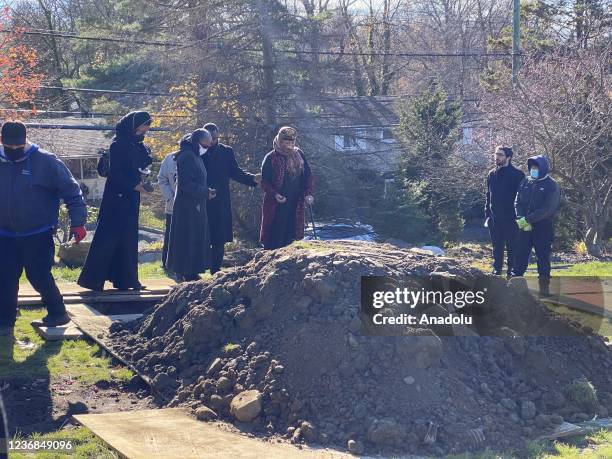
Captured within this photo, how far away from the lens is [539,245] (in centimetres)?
1072

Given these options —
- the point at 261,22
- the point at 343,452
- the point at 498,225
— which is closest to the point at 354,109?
the point at 261,22

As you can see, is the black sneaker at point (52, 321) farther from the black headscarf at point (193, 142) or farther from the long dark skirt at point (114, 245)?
the black headscarf at point (193, 142)

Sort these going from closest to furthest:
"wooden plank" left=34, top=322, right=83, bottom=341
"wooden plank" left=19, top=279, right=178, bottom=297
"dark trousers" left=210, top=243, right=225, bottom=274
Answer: "wooden plank" left=34, top=322, right=83, bottom=341 < "wooden plank" left=19, top=279, right=178, bottom=297 < "dark trousers" left=210, top=243, right=225, bottom=274

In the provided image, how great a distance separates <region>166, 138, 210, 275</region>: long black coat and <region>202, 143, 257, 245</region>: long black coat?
792mm

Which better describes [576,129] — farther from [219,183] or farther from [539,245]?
[219,183]

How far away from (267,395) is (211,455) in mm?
801

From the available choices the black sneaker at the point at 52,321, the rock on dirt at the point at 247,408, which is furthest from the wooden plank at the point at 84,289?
the rock on dirt at the point at 247,408

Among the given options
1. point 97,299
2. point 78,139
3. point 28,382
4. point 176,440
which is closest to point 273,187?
point 97,299

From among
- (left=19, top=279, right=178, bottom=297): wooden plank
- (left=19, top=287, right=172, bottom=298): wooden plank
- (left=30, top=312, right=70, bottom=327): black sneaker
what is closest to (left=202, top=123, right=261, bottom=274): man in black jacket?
(left=19, top=279, right=178, bottom=297): wooden plank

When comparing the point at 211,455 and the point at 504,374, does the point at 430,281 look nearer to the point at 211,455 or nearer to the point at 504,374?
the point at 504,374

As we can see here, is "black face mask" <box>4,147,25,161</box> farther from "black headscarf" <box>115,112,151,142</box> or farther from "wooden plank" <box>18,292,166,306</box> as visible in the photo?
"wooden plank" <box>18,292,166,306</box>

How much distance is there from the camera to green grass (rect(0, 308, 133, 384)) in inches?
270

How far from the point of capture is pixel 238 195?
70.7ft

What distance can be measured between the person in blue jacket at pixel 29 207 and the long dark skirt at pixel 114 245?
4.38ft
